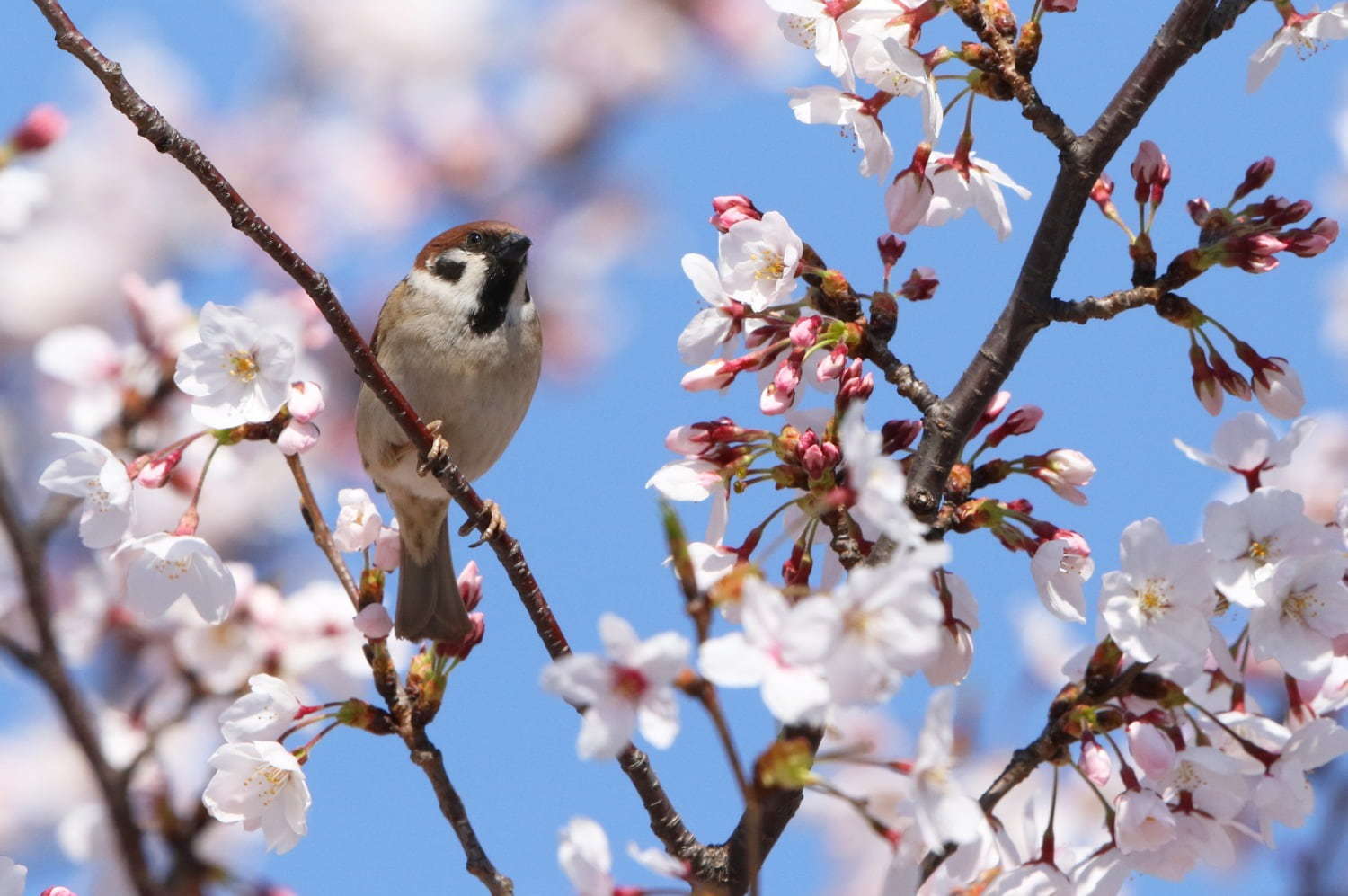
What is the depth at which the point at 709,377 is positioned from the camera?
2.39 m

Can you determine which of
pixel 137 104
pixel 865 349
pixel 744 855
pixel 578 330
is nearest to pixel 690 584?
pixel 744 855

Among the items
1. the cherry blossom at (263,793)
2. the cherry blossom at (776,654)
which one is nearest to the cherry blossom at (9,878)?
the cherry blossom at (263,793)

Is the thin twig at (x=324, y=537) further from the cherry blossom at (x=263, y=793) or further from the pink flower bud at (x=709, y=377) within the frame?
the pink flower bud at (x=709, y=377)

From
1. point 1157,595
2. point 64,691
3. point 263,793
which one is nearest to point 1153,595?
point 1157,595

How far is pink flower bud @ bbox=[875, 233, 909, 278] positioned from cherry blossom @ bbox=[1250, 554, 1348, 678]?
783 mm

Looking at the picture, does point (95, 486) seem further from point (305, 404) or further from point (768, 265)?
point (768, 265)

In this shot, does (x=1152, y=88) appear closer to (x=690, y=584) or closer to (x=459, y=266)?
(x=690, y=584)

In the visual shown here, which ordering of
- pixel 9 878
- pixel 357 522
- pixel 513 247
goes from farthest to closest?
pixel 513 247 → pixel 357 522 → pixel 9 878

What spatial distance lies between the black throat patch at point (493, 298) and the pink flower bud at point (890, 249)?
1786 mm

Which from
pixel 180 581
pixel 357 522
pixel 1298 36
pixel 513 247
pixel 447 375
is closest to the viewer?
pixel 1298 36

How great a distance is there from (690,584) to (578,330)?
17.5ft

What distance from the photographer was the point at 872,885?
22.8ft

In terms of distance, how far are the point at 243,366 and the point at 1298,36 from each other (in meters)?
1.78

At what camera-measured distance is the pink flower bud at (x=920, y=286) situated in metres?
2.43
